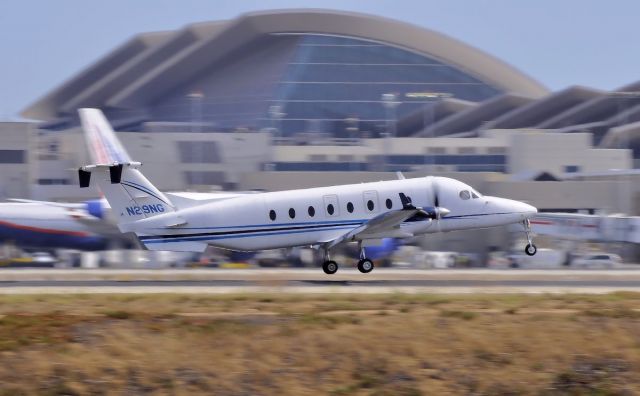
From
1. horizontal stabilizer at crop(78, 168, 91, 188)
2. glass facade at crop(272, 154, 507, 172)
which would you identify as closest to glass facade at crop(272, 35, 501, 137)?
glass facade at crop(272, 154, 507, 172)

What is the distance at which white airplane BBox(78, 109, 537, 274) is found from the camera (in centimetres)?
3559

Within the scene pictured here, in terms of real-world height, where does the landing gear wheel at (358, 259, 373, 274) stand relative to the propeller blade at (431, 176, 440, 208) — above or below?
below

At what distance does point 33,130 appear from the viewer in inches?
3398

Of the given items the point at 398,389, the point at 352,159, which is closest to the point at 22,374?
the point at 398,389

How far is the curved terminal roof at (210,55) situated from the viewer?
138375 millimetres

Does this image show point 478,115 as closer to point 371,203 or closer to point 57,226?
point 57,226

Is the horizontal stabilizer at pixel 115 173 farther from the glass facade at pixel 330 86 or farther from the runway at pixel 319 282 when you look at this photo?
the glass facade at pixel 330 86

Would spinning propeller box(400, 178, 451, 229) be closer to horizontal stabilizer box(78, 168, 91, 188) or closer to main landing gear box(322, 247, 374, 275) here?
main landing gear box(322, 247, 374, 275)

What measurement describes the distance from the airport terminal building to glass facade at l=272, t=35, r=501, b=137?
19 cm

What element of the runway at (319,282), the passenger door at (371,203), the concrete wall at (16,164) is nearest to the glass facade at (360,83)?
the concrete wall at (16,164)

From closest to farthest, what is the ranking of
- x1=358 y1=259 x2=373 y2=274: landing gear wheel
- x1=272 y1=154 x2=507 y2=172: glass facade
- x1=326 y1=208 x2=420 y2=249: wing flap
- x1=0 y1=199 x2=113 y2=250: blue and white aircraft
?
x1=326 y1=208 x2=420 y2=249: wing flap < x1=358 y1=259 x2=373 y2=274: landing gear wheel < x1=0 y1=199 x2=113 y2=250: blue and white aircraft < x1=272 y1=154 x2=507 y2=172: glass facade

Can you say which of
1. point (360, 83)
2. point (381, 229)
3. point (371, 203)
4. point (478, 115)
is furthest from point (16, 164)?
point (478, 115)

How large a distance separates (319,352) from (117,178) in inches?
641

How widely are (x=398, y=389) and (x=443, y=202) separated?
18291mm
